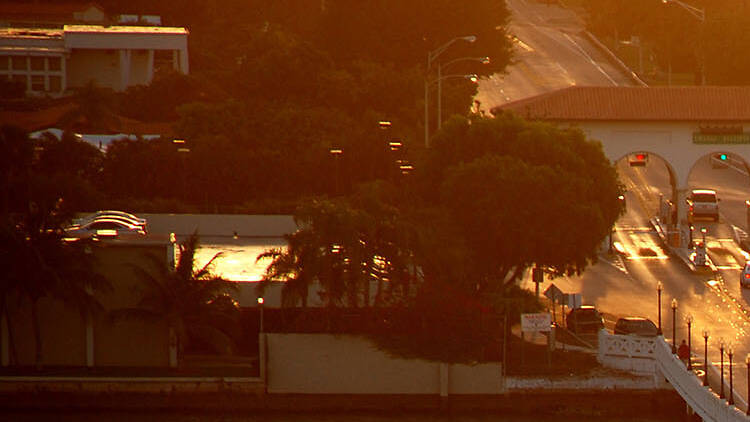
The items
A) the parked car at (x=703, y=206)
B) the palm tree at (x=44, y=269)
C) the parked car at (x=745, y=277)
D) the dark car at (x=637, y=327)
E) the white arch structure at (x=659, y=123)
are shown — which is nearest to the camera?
the palm tree at (x=44, y=269)

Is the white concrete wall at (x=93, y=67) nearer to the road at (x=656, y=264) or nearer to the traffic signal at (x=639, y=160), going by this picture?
the road at (x=656, y=264)

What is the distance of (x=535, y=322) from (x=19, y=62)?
82.8 meters

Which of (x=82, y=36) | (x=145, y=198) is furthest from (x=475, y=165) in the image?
(x=82, y=36)

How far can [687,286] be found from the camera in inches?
3396

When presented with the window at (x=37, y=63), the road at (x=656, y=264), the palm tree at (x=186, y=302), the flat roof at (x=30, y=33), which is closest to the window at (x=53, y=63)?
the window at (x=37, y=63)

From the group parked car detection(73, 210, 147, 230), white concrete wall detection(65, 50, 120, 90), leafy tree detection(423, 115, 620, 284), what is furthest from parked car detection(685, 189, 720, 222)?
white concrete wall detection(65, 50, 120, 90)

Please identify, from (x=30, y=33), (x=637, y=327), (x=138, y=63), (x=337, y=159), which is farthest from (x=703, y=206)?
(x=30, y=33)

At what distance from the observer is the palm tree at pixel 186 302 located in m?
68.0

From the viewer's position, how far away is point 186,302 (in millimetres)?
68125

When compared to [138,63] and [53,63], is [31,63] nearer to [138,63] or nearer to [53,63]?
[53,63]

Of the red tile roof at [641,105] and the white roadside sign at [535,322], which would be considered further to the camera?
the red tile roof at [641,105]

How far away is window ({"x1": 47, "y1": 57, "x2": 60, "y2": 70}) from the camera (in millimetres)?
143250

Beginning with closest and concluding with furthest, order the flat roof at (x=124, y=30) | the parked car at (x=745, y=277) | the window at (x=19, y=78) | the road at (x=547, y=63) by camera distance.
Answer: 1. the parked car at (x=745, y=277)
2. the window at (x=19, y=78)
3. the flat roof at (x=124, y=30)
4. the road at (x=547, y=63)

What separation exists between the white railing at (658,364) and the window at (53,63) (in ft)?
267
